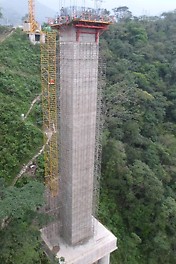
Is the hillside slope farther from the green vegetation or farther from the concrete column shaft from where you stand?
the concrete column shaft

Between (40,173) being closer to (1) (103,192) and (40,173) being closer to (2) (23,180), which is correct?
(2) (23,180)

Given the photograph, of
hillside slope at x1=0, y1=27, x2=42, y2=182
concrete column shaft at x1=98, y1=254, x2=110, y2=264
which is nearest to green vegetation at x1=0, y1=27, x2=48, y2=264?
hillside slope at x1=0, y1=27, x2=42, y2=182

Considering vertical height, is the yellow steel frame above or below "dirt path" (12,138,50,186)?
above

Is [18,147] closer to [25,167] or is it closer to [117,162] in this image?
[25,167]

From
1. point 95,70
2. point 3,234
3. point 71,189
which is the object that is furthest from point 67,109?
point 3,234

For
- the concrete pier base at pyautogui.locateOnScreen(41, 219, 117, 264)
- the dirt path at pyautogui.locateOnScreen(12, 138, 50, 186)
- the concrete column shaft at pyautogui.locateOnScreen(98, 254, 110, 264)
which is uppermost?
the dirt path at pyautogui.locateOnScreen(12, 138, 50, 186)

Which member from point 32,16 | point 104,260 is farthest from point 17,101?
point 104,260
